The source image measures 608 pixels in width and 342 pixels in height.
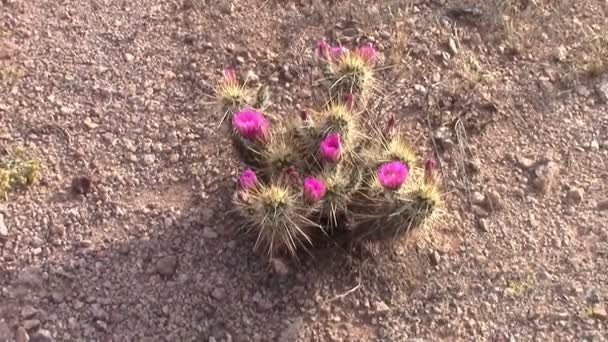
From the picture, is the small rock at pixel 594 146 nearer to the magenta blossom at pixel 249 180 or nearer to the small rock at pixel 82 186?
the magenta blossom at pixel 249 180

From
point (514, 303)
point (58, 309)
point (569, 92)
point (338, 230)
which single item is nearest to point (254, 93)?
point (338, 230)

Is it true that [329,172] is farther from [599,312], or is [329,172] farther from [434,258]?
[599,312]

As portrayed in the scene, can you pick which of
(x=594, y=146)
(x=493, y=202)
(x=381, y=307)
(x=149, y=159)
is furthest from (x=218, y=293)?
(x=594, y=146)

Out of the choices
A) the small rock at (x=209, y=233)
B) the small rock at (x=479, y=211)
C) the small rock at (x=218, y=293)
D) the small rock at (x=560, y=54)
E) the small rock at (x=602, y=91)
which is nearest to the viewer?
the small rock at (x=218, y=293)

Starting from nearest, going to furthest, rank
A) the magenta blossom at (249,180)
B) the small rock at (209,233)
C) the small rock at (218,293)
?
the magenta blossom at (249,180)
the small rock at (218,293)
the small rock at (209,233)

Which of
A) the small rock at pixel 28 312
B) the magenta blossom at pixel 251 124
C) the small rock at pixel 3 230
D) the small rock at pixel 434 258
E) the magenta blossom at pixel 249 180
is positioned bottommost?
the small rock at pixel 28 312

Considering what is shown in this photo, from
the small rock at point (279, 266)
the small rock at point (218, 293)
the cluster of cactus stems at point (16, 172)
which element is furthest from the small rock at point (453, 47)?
the cluster of cactus stems at point (16, 172)

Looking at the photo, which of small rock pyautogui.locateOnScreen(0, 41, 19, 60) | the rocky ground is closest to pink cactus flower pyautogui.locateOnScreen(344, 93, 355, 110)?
the rocky ground

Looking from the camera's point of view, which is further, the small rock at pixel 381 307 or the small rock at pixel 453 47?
the small rock at pixel 453 47

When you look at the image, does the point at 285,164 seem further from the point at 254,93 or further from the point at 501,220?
the point at 501,220
